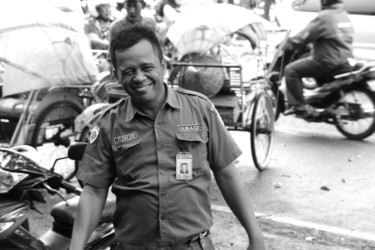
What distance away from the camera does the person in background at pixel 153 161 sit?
213 cm

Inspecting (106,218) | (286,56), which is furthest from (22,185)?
(286,56)

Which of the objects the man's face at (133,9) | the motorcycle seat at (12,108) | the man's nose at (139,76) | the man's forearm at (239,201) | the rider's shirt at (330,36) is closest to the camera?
the man's nose at (139,76)

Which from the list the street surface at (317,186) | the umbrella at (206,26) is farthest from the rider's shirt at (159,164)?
the umbrella at (206,26)

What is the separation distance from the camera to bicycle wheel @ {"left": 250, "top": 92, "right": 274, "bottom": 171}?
6004mm

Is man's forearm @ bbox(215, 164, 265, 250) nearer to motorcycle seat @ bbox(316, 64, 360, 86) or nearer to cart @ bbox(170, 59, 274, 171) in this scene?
cart @ bbox(170, 59, 274, 171)

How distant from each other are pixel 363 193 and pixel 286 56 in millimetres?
3732

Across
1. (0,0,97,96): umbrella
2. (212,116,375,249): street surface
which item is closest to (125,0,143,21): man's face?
(0,0,97,96): umbrella

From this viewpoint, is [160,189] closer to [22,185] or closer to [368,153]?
[22,185]

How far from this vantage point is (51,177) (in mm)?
2590

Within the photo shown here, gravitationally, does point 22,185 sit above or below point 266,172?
above

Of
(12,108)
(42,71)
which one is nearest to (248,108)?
(42,71)

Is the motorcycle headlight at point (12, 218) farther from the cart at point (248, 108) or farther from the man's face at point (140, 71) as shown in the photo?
the cart at point (248, 108)

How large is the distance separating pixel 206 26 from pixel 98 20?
409cm

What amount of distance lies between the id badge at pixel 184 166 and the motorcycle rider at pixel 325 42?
5470 mm
